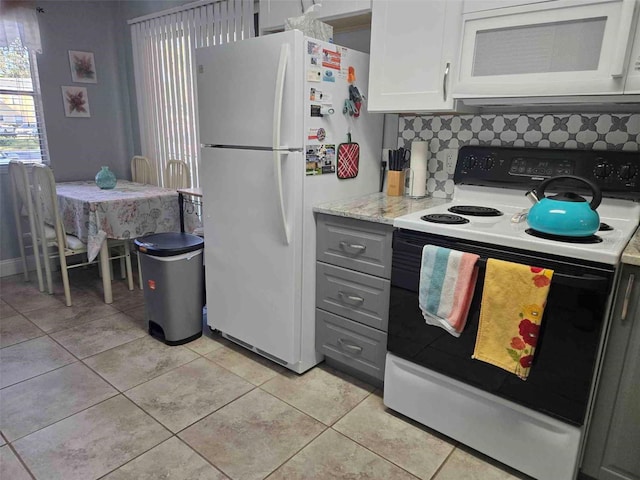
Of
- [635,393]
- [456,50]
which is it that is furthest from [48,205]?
[635,393]

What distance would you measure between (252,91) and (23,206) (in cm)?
255

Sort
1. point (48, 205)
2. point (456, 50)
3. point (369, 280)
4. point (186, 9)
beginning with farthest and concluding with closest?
1. point (186, 9)
2. point (48, 205)
3. point (369, 280)
4. point (456, 50)

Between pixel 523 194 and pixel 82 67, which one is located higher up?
pixel 82 67

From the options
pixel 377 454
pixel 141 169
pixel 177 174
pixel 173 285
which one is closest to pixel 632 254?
pixel 377 454

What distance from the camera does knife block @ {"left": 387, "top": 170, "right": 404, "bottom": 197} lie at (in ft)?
7.73

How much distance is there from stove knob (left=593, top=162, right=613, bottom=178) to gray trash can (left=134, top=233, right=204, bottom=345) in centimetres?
204

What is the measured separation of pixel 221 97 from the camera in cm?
220

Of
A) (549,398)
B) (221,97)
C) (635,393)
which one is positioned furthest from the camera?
(221,97)

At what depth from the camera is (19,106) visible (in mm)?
3621

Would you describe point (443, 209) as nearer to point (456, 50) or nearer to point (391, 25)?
point (456, 50)

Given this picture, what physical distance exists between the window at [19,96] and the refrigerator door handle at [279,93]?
287 centimetres

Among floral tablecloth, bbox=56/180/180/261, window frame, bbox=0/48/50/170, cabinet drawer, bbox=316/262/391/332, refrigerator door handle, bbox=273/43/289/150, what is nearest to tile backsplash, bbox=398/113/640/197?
cabinet drawer, bbox=316/262/391/332

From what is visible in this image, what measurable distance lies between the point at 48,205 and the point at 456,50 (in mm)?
2811

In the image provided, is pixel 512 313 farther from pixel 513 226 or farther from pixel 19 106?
pixel 19 106
